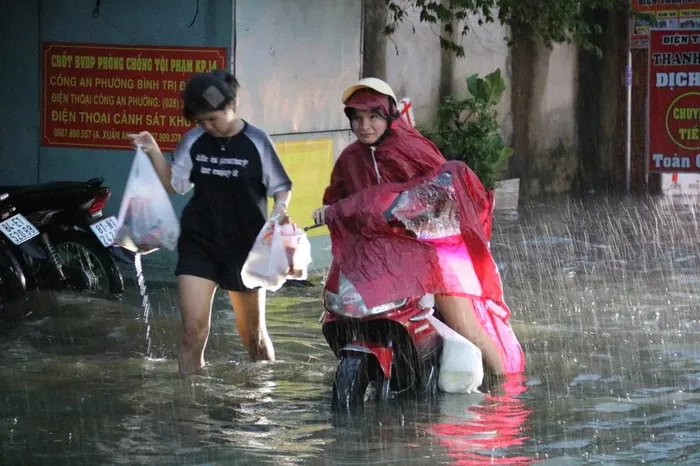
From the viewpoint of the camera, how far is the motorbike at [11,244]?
30.5 feet

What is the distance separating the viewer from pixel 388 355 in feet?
21.2

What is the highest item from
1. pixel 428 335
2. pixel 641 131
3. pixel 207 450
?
pixel 641 131

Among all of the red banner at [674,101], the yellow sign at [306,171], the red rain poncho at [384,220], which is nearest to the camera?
the red rain poncho at [384,220]

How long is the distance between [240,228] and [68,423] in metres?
1.31

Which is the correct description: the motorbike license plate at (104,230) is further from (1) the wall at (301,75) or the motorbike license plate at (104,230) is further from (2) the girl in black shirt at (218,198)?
(2) the girl in black shirt at (218,198)

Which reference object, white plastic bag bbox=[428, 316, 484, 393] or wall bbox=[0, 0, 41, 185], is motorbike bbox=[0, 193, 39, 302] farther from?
white plastic bag bbox=[428, 316, 484, 393]

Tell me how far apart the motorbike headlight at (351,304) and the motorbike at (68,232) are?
3.69 metres

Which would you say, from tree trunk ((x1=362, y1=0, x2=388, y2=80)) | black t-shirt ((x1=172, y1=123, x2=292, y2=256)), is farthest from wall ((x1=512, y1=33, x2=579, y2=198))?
black t-shirt ((x1=172, y1=123, x2=292, y2=256))

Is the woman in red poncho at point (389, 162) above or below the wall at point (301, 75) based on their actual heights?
below

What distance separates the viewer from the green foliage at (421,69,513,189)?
1495 cm

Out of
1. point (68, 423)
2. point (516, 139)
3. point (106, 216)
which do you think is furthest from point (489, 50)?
point (68, 423)

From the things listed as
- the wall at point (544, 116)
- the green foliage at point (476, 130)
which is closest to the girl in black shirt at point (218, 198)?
the green foliage at point (476, 130)

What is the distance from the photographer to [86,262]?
1020cm

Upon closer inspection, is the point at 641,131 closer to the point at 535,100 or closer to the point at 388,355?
the point at 535,100
